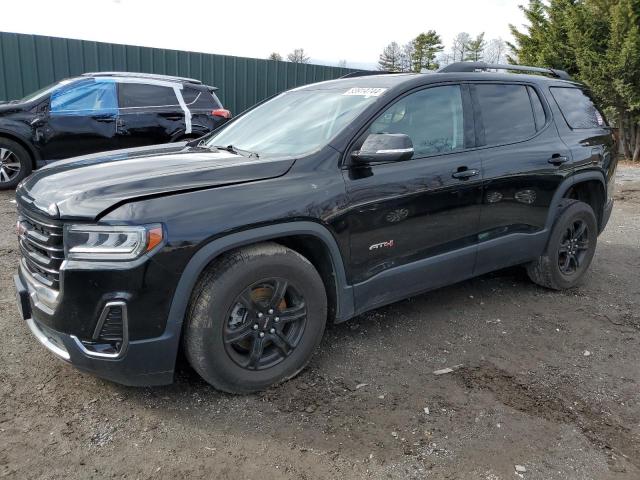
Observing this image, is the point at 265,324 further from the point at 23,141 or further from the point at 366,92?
the point at 23,141

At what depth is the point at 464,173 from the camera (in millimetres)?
3635

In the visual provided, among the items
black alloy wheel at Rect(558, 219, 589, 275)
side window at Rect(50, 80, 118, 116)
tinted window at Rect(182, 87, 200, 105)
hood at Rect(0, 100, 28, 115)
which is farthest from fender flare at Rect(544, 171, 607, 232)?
hood at Rect(0, 100, 28, 115)

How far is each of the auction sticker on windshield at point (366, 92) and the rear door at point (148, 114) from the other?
17.5 feet

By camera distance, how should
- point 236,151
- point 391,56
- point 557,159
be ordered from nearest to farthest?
point 236,151
point 557,159
point 391,56

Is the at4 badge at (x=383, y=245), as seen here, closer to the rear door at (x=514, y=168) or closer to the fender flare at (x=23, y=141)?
the rear door at (x=514, y=168)

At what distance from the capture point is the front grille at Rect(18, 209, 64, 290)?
2.53 meters

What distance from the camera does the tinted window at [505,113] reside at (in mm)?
3953

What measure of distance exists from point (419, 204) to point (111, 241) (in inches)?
72.9

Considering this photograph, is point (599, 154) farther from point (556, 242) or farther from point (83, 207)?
point (83, 207)

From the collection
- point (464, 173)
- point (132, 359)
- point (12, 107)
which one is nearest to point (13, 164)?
point (12, 107)

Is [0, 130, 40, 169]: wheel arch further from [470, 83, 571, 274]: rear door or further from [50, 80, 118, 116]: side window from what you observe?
[470, 83, 571, 274]: rear door

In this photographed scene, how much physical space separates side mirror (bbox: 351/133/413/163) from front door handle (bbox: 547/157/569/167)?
181 centimetres

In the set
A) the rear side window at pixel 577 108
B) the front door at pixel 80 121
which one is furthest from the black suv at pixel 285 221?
the front door at pixel 80 121

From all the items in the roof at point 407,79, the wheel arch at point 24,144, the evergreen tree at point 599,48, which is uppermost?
the evergreen tree at point 599,48
